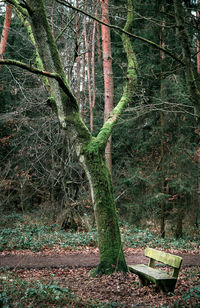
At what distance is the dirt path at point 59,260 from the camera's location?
805 centimetres

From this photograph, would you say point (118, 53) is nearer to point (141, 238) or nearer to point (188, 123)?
point (188, 123)

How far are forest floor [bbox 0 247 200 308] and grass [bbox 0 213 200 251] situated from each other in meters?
0.45

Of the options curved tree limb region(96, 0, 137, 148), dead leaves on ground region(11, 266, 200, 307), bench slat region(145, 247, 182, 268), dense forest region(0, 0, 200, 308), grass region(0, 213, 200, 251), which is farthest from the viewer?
grass region(0, 213, 200, 251)

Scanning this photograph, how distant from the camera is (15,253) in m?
9.42

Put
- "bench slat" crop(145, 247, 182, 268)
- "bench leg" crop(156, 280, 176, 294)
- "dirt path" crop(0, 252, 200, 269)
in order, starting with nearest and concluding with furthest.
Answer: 1. "bench leg" crop(156, 280, 176, 294)
2. "bench slat" crop(145, 247, 182, 268)
3. "dirt path" crop(0, 252, 200, 269)

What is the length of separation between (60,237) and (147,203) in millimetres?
4757

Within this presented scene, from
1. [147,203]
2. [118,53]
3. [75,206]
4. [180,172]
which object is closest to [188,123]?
[180,172]

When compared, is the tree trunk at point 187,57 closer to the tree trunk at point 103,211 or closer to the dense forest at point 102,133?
the dense forest at point 102,133

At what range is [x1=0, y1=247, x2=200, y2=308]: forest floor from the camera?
4.83 m

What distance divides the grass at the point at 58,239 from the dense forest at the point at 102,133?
0.05 meters

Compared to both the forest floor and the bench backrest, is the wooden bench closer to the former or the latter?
the bench backrest

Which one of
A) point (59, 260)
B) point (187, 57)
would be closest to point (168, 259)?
point (187, 57)

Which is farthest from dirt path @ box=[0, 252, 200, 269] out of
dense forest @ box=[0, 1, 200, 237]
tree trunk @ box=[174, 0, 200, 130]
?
tree trunk @ box=[174, 0, 200, 130]

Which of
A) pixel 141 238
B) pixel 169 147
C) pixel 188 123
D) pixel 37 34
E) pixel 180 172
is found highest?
pixel 37 34
